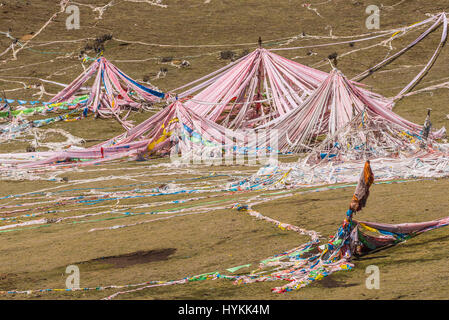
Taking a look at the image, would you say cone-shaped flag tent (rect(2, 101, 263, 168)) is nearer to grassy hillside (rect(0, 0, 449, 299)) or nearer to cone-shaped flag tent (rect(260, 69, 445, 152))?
grassy hillside (rect(0, 0, 449, 299))

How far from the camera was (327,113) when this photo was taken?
16141mm

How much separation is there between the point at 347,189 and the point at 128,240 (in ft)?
14.3

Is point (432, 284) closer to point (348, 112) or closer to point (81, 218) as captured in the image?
point (81, 218)

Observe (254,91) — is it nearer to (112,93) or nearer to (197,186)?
(197,186)

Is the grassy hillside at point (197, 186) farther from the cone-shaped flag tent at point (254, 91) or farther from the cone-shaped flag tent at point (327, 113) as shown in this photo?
Answer: the cone-shaped flag tent at point (254, 91)

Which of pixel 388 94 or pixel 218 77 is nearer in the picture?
pixel 218 77

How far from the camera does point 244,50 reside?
28875 millimetres

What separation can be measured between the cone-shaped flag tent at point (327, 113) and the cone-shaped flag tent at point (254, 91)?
151 centimetres

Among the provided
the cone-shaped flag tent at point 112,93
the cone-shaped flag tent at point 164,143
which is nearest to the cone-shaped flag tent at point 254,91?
the cone-shaped flag tent at point 164,143

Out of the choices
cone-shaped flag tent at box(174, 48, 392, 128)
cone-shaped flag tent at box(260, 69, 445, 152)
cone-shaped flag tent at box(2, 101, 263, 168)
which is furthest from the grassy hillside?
cone-shaped flag tent at box(174, 48, 392, 128)

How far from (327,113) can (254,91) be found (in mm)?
3057

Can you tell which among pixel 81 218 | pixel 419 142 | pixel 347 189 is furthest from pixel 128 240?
pixel 419 142

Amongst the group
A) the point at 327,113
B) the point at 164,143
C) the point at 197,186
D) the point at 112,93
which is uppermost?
the point at 112,93

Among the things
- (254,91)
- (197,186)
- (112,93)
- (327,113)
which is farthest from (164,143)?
(112,93)
